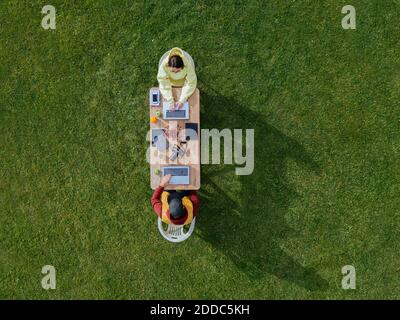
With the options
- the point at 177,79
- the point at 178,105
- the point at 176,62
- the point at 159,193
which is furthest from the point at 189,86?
the point at 159,193

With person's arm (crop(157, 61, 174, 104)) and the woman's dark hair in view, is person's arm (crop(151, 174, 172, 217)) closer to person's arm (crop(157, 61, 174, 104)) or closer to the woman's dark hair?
person's arm (crop(157, 61, 174, 104))

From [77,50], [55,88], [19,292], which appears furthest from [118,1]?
[19,292]

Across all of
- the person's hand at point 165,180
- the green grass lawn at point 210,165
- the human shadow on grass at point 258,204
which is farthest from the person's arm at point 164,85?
the person's hand at point 165,180

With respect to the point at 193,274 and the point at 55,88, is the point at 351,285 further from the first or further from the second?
the point at 55,88

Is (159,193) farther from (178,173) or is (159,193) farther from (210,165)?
(210,165)

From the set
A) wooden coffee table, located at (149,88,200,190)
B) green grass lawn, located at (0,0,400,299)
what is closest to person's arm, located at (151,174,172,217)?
wooden coffee table, located at (149,88,200,190)
